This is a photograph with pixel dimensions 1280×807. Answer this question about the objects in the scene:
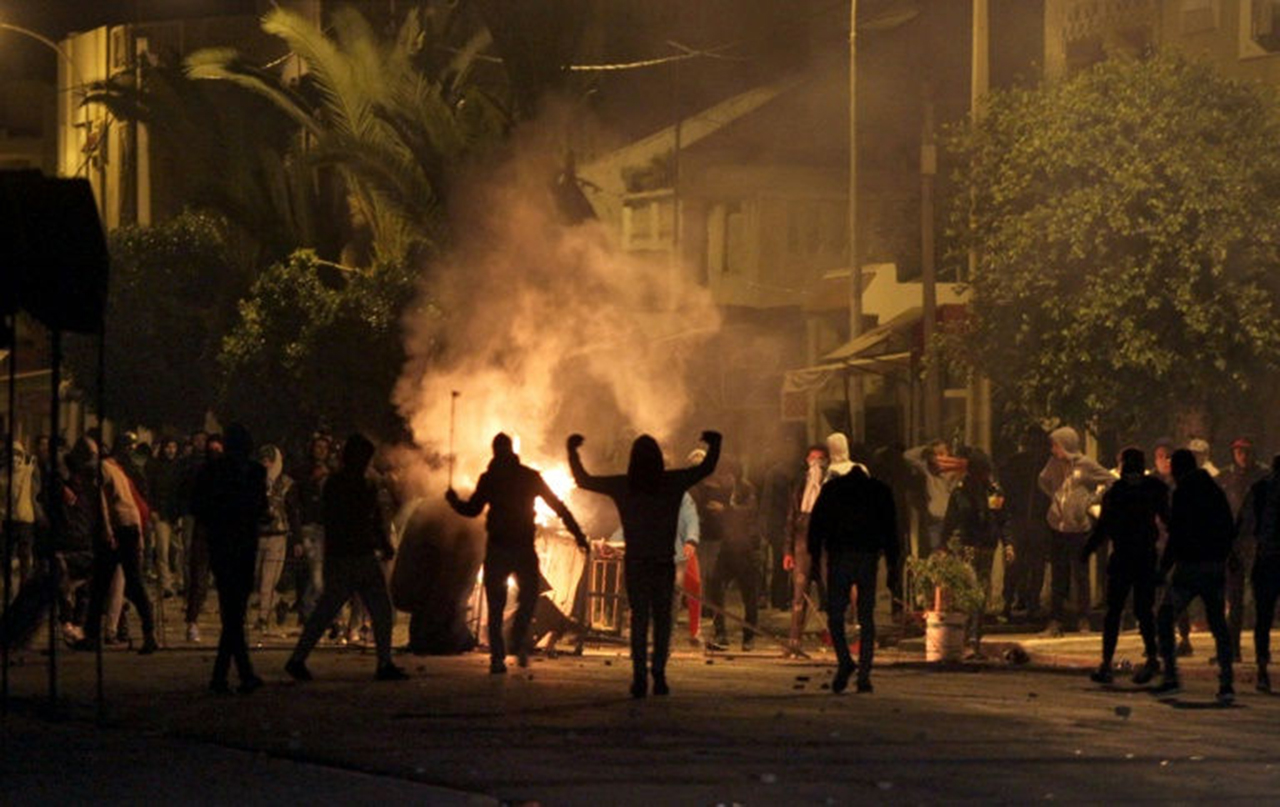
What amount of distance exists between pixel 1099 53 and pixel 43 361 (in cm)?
4841

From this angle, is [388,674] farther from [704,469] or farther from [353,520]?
[704,469]

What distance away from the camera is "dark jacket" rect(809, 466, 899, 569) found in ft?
58.9

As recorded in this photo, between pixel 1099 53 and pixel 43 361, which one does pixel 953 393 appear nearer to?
pixel 1099 53

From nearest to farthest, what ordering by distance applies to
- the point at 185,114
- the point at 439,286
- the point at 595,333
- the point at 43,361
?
→ the point at 595,333 < the point at 439,286 < the point at 185,114 < the point at 43,361

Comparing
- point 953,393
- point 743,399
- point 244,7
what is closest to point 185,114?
point 743,399

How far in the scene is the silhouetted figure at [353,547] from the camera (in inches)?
724

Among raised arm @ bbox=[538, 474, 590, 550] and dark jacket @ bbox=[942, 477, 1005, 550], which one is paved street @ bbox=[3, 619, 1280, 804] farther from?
dark jacket @ bbox=[942, 477, 1005, 550]

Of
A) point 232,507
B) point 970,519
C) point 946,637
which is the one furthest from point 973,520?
point 232,507

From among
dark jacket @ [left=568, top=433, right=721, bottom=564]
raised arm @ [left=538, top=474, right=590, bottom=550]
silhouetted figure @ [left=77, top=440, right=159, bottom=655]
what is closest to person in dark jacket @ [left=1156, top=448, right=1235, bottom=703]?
dark jacket @ [left=568, top=433, right=721, bottom=564]

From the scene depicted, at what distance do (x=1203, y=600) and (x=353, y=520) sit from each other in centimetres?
540

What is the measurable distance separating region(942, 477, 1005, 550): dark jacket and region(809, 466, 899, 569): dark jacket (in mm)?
6129

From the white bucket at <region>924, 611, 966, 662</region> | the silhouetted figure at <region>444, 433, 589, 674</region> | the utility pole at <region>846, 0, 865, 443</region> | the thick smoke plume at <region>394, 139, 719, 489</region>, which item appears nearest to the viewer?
the silhouetted figure at <region>444, 433, 589, 674</region>

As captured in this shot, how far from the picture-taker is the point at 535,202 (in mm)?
35469

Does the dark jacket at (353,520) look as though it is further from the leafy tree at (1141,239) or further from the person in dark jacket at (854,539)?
the leafy tree at (1141,239)
